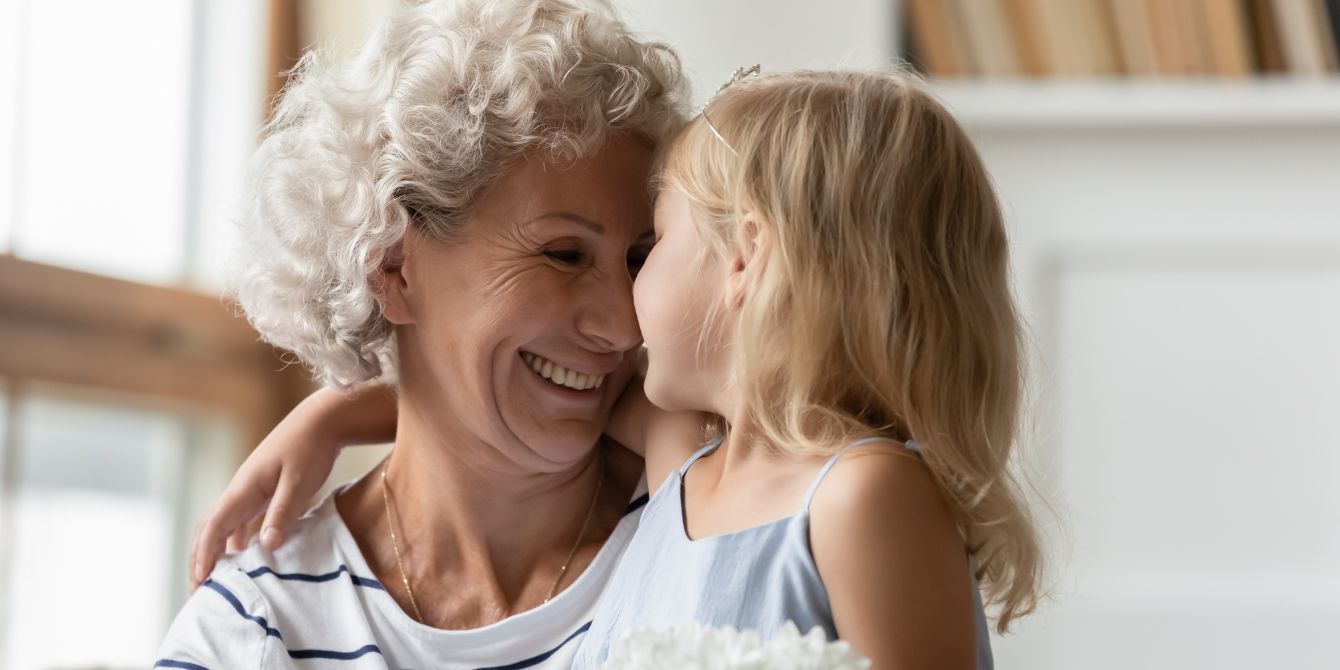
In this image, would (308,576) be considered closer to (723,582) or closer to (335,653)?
(335,653)

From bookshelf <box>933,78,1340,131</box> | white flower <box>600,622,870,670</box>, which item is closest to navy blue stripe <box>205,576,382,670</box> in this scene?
white flower <box>600,622,870,670</box>

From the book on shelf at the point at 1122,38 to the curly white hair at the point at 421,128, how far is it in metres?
1.10

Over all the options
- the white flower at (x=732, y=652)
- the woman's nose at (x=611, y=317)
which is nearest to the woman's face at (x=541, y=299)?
the woman's nose at (x=611, y=317)

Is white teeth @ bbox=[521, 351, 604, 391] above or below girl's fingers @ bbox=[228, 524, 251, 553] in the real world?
above

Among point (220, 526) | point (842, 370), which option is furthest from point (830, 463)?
point (220, 526)

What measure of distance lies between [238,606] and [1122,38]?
1734 mm

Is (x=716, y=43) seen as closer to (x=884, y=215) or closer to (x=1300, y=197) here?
(x=1300, y=197)

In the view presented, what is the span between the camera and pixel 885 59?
247cm

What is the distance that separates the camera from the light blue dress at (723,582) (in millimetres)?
1124

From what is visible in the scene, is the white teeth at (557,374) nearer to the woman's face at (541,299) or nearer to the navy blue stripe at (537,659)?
the woman's face at (541,299)

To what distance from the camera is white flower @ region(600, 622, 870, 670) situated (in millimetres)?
834

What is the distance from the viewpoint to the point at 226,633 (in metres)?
1.45

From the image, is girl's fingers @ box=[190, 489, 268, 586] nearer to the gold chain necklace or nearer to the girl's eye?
the gold chain necklace

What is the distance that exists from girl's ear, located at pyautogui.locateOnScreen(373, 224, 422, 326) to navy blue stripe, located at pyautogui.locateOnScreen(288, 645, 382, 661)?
33 centimetres
